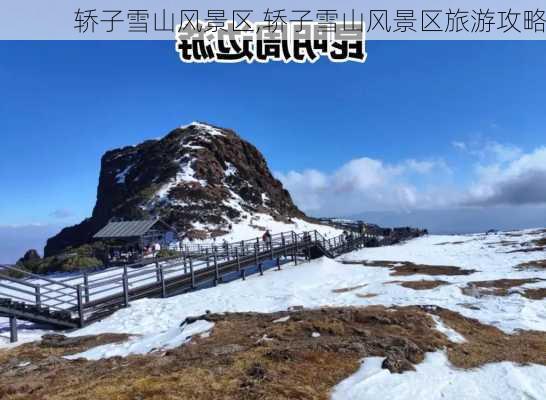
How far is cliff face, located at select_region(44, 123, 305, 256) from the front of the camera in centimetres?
6712

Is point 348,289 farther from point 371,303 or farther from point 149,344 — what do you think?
point 149,344

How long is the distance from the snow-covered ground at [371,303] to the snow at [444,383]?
1 centimetres

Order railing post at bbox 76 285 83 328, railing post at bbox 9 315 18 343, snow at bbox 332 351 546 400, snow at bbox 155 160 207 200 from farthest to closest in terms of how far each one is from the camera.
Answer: snow at bbox 155 160 207 200 < railing post at bbox 76 285 83 328 < railing post at bbox 9 315 18 343 < snow at bbox 332 351 546 400

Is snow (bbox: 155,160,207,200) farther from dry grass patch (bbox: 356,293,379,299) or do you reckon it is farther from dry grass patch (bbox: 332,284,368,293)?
dry grass patch (bbox: 356,293,379,299)

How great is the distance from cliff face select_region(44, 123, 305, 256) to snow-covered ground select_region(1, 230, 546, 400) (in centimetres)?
4039

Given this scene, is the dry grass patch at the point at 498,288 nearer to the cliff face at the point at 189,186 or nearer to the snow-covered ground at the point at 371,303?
the snow-covered ground at the point at 371,303

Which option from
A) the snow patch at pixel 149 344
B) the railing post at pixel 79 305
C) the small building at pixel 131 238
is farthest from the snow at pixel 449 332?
the small building at pixel 131 238

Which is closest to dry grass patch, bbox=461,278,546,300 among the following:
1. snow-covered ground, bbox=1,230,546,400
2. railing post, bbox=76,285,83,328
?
snow-covered ground, bbox=1,230,546,400

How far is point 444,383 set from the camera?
6.12 m

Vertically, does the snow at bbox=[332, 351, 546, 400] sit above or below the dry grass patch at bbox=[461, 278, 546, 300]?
above

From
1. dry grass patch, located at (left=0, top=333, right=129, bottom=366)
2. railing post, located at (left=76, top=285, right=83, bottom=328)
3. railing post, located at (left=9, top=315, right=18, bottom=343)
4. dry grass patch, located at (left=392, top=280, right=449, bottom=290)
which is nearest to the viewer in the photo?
dry grass patch, located at (left=0, top=333, right=129, bottom=366)

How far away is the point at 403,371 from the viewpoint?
6449 mm

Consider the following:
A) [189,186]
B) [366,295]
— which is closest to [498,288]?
[366,295]

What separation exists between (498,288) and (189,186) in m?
63.3
